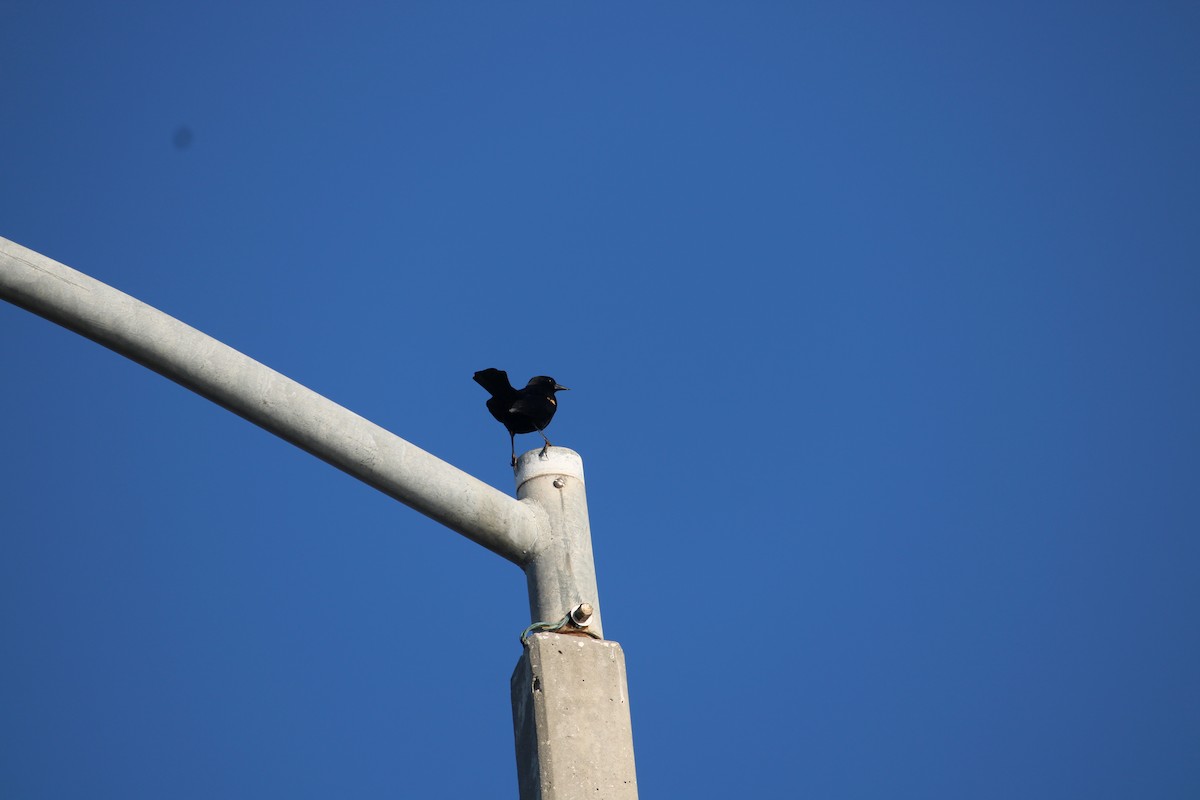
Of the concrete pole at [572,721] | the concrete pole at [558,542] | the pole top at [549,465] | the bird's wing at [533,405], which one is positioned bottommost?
the concrete pole at [572,721]

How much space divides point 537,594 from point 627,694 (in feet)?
1.22

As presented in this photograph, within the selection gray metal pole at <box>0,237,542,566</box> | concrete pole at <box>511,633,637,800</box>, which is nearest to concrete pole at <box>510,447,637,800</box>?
concrete pole at <box>511,633,637,800</box>

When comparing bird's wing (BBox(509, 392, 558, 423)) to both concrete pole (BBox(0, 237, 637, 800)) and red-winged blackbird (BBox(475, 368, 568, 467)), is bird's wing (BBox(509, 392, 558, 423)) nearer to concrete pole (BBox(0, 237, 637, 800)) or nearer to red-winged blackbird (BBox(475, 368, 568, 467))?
red-winged blackbird (BBox(475, 368, 568, 467))

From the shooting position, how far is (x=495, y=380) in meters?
4.78

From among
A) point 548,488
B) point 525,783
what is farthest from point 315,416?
point 525,783

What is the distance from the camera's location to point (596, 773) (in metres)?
3.45

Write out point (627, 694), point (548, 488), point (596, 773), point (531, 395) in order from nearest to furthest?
point (596, 773), point (627, 694), point (548, 488), point (531, 395)

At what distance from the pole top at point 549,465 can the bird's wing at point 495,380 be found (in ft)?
2.50

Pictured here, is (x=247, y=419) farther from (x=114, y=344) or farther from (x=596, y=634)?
(x=596, y=634)

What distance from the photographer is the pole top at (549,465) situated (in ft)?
13.0

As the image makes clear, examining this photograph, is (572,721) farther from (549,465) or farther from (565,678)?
(549,465)

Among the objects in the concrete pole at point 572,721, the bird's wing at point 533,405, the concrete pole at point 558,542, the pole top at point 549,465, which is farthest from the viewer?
the bird's wing at point 533,405

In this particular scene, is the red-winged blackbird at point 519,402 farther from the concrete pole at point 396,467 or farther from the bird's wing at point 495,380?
the concrete pole at point 396,467

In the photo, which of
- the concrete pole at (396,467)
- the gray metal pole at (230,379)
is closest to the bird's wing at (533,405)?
the concrete pole at (396,467)
